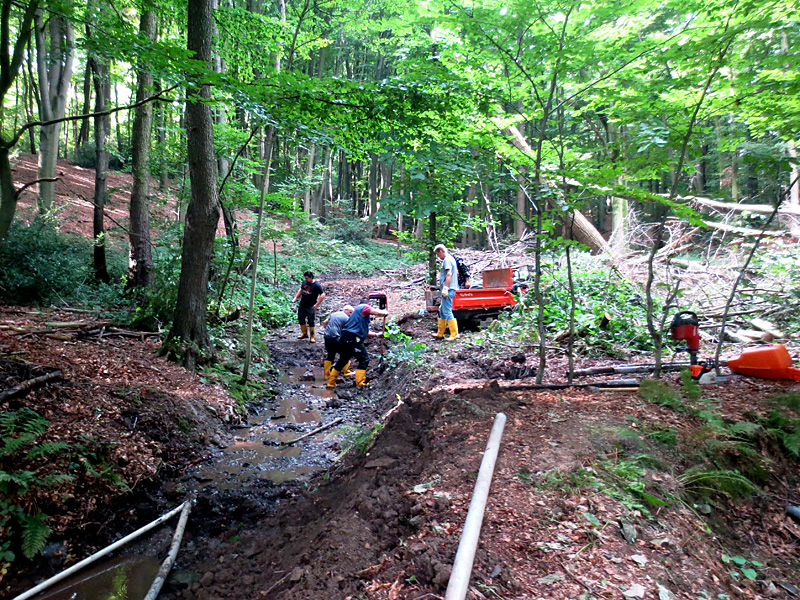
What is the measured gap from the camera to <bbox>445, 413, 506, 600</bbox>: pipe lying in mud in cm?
211

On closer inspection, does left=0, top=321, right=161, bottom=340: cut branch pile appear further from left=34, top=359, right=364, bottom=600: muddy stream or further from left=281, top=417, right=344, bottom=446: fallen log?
left=281, top=417, right=344, bottom=446: fallen log

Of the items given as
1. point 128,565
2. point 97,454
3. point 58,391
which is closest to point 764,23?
point 128,565

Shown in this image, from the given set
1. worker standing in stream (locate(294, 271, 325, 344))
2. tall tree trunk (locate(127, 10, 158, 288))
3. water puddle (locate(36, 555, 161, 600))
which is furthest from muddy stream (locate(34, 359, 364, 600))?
tall tree trunk (locate(127, 10, 158, 288))

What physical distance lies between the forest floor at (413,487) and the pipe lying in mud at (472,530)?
0.11 metres

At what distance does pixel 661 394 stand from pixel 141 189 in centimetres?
1061

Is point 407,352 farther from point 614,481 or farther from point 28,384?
point 28,384

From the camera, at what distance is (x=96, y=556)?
348cm

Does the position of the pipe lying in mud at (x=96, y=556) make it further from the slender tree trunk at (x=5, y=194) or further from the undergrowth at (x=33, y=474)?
the slender tree trunk at (x=5, y=194)

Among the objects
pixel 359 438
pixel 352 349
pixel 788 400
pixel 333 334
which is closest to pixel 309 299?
pixel 333 334

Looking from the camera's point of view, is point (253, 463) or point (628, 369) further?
point (628, 369)

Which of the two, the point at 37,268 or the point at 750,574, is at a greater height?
the point at 37,268

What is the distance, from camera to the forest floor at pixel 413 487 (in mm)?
2535

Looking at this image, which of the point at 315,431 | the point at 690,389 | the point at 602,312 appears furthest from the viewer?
the point at 602,312

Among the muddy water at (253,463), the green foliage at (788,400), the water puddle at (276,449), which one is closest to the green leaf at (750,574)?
the green foliage at (788,400)
